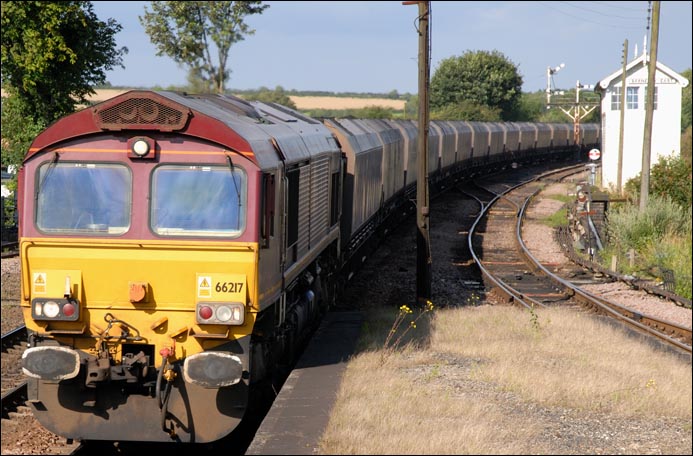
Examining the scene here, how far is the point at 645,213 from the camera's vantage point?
2425 cm

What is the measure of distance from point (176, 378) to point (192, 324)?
53cm

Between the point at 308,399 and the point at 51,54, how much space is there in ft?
54.8

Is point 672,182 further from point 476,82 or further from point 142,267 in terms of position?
point 476,82

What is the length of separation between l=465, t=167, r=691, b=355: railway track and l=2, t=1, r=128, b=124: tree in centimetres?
1125

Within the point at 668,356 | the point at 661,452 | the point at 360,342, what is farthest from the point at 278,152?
the point at 668,356

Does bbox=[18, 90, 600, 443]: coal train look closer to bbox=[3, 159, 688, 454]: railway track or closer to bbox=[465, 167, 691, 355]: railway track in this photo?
bbox=[3, 159, 688, 454]: railway track

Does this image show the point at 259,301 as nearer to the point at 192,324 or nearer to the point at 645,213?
the point at 192,324

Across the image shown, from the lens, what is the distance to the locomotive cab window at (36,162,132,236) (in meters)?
9.23

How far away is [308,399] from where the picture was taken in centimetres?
964


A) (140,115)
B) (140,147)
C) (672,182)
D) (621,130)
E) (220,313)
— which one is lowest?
(220,313)

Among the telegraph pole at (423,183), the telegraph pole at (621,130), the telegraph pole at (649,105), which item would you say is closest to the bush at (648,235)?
the telegraph pole at (649,105)

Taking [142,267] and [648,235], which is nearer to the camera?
[142,267]

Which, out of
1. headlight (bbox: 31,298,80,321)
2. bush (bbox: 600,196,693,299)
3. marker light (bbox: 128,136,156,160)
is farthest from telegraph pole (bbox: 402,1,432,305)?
headlight (bbox: 31,298,80,321)

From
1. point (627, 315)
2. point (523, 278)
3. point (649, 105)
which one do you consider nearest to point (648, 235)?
point (649, 105)
